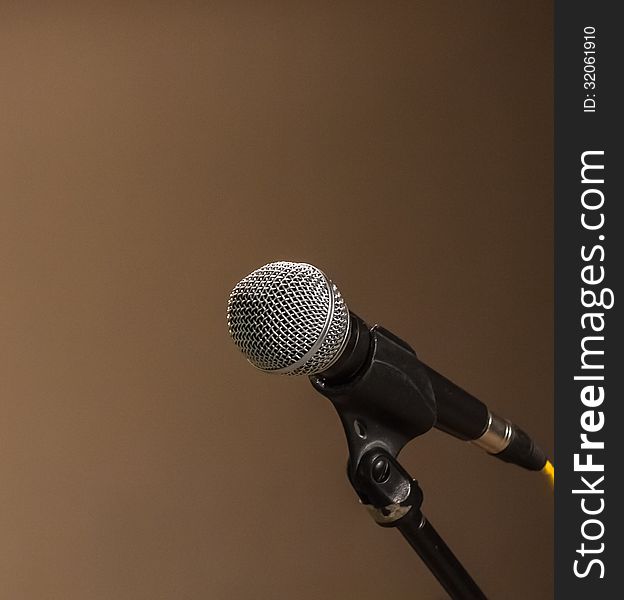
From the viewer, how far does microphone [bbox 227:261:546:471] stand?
63 cm

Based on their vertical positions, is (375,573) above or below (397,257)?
below

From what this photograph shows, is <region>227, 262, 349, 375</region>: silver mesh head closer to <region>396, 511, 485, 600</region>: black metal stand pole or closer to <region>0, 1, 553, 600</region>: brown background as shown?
<region>396, 511, 485, 600</region>: black metal stand pole

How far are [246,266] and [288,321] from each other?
1.16m

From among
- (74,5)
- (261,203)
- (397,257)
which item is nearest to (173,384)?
(261,203)

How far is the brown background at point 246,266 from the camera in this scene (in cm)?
172

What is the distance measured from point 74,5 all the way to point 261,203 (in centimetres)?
55

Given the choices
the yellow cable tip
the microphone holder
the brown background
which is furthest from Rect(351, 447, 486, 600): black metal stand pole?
the brown background

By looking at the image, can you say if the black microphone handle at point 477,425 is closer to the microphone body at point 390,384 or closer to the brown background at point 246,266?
the microphone body at point 390,384

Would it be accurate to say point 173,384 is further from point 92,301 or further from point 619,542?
point 619,542

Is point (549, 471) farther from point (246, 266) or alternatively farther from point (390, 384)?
point (246, 266)

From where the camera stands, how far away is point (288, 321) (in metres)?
0.63

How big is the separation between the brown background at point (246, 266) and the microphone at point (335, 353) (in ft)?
3.39

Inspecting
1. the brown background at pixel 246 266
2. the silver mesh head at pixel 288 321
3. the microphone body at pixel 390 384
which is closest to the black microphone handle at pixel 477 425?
the microphone body at pixel 390 384

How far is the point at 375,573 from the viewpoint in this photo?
175cm
